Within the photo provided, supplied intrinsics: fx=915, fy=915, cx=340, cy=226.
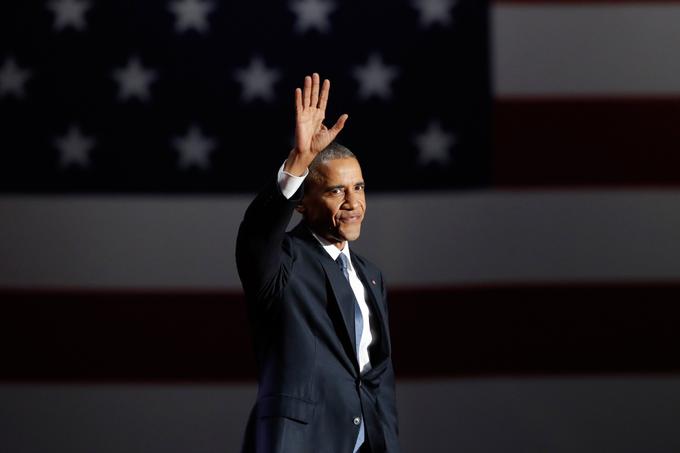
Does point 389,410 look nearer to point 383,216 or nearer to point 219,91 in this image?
point 383,216

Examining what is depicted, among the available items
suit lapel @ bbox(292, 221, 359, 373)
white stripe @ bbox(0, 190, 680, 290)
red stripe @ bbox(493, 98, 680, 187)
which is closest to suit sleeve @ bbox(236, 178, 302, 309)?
suit lapel @ bbox(292, 221, 359, 373)

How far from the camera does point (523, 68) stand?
269 cm

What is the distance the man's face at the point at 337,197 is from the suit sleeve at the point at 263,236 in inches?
4.9

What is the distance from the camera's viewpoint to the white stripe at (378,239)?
2.66 m

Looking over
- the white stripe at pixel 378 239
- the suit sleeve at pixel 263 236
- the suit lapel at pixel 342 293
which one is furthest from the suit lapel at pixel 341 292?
the white stripe at pixel 378 239

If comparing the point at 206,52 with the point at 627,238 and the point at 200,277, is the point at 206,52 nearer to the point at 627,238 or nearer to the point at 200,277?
the point at 200,277

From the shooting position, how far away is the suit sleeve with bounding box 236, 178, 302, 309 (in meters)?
1.37

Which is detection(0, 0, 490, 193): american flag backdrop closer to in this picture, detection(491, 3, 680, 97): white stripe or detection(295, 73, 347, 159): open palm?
detection(491, 3, 680, 97): white stripe

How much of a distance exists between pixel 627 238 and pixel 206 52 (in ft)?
4.43

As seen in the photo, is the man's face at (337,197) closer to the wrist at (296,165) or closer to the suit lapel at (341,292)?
the suit lapel at (341,292)

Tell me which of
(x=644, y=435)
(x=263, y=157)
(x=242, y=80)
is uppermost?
(x=242, y=80)

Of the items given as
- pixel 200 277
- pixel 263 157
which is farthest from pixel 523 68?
pixel 200 277

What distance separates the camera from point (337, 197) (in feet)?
5.01

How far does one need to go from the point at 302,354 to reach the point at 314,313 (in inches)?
2.8
